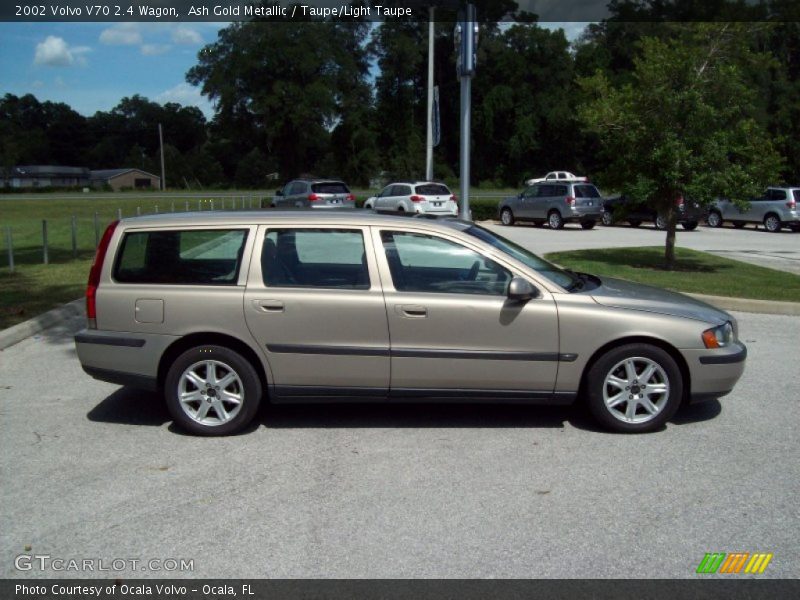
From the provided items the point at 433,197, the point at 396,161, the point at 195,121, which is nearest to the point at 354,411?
the point at 433,197

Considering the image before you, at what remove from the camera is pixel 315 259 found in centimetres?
614

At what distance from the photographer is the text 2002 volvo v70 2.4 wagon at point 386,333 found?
5.80 meters

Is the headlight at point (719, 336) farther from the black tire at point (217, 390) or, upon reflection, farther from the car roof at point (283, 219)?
the black tire at point (217, 390)

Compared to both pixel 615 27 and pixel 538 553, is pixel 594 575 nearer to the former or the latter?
pixel 538 553

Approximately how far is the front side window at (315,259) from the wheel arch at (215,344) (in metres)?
0.50

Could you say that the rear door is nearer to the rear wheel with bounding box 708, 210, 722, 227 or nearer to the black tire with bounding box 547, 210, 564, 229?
the black tire with bounding box 547, 210, 564, 229

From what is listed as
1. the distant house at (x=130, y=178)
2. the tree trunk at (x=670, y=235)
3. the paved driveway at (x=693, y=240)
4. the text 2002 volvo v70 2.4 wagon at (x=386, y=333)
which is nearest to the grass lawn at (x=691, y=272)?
the tree trunk at (x=670, y=235)

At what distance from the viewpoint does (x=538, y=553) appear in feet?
13.4

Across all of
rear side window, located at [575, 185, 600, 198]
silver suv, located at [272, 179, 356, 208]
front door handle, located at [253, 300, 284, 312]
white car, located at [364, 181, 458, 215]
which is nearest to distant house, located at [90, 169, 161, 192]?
silver suv, located at [272, 179, 356, 208]

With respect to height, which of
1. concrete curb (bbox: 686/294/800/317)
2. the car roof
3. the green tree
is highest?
the green tree

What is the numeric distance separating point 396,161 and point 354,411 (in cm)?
6716

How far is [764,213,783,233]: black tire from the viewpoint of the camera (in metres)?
29.1

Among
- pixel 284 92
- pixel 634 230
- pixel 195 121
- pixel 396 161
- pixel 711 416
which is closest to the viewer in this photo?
pixel 711 416

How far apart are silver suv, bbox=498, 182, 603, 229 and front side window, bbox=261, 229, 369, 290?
24129 mm
